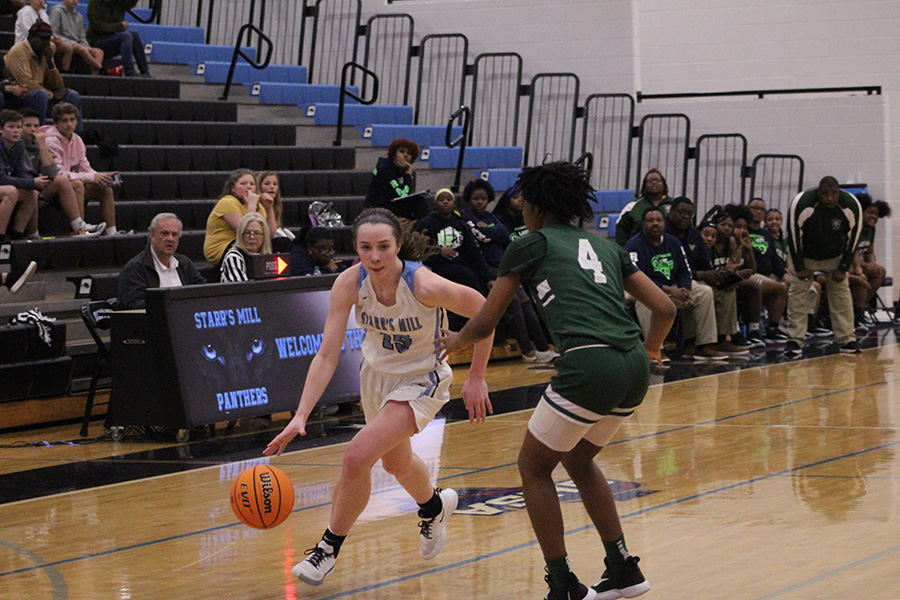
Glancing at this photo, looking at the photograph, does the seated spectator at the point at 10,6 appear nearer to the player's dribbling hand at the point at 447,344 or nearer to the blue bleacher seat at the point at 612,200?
the blue bleacher seat at the point at 612,200

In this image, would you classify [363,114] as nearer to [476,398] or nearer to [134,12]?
[134,12]

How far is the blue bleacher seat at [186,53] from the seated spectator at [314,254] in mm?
7213

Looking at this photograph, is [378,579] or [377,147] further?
[377,147]

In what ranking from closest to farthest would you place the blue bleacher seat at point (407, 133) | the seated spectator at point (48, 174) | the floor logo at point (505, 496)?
the floor logo at point (505, 496) → the seated spectator at point (48, 174) → the blue bleacher seat at point (407, 133)

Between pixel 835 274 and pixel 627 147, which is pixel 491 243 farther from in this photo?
pixel 627 147

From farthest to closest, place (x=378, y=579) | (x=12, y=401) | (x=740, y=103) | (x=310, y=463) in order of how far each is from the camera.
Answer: (x=740, y=103) → (x=12, y=401) → (x=310, y=463) → (x=378, y=579)

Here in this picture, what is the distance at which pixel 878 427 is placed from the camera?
346 inches

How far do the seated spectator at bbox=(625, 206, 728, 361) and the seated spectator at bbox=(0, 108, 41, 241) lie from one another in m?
5.47

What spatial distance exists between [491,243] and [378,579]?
8.26m

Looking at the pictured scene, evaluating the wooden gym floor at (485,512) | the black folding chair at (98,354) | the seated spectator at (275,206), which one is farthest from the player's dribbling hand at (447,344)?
the seated spectator at (275,206)

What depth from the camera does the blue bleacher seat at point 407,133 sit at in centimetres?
1683

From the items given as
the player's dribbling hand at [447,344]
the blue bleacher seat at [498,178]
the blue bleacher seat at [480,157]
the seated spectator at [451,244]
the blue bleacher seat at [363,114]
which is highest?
the blue bleacher seat at [363,114]

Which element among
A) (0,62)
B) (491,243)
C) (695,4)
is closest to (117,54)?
(0,62)

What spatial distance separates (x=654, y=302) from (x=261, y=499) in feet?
6.16
